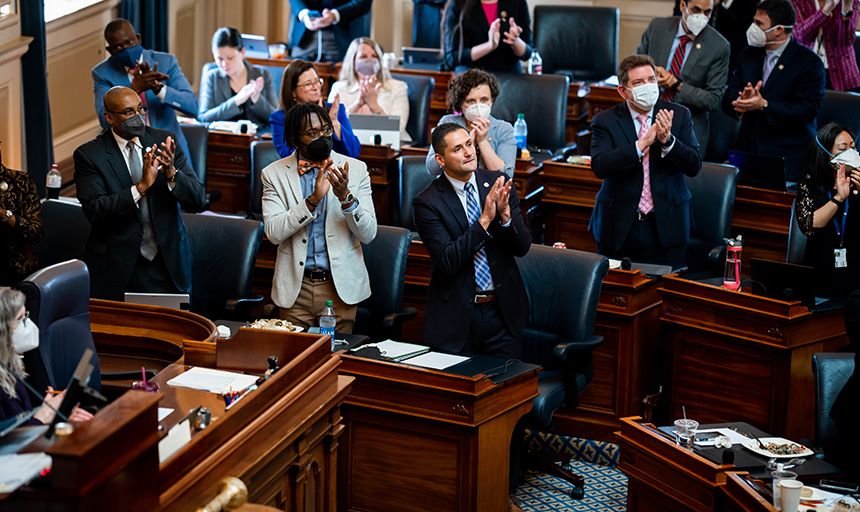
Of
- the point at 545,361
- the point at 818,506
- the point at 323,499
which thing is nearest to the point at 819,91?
the point at 545,361

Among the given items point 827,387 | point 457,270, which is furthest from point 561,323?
point 827,387

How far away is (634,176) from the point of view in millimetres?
4844

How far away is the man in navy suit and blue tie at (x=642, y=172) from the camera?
4.79m

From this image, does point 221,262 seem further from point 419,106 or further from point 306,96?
point 419,106

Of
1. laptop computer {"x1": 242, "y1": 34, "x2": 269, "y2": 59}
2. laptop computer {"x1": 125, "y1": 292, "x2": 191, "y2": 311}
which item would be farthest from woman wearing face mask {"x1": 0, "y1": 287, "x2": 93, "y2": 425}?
laptop computer {"x1": 242, "y1": 34, "x2": 269, "y2": 59}

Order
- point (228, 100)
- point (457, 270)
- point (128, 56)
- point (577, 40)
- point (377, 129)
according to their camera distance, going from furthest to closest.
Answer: point (577, 40), point (228, 100), point (377, 129), point (128, 56), point (457, 270)

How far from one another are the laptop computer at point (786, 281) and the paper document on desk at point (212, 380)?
2.23 metres

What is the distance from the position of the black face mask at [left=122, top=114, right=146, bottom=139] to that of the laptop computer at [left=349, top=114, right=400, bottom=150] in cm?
201

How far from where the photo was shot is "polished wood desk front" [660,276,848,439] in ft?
13.7

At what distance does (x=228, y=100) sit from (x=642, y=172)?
283 cm

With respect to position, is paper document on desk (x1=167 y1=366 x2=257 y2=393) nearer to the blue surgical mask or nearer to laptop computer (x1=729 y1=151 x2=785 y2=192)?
the blue surgical mask

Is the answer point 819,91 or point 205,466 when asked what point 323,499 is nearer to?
point 205,466

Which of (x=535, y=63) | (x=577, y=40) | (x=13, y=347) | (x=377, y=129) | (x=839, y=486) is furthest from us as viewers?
(x=577, y=40)

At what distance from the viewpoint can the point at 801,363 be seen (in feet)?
13.9
